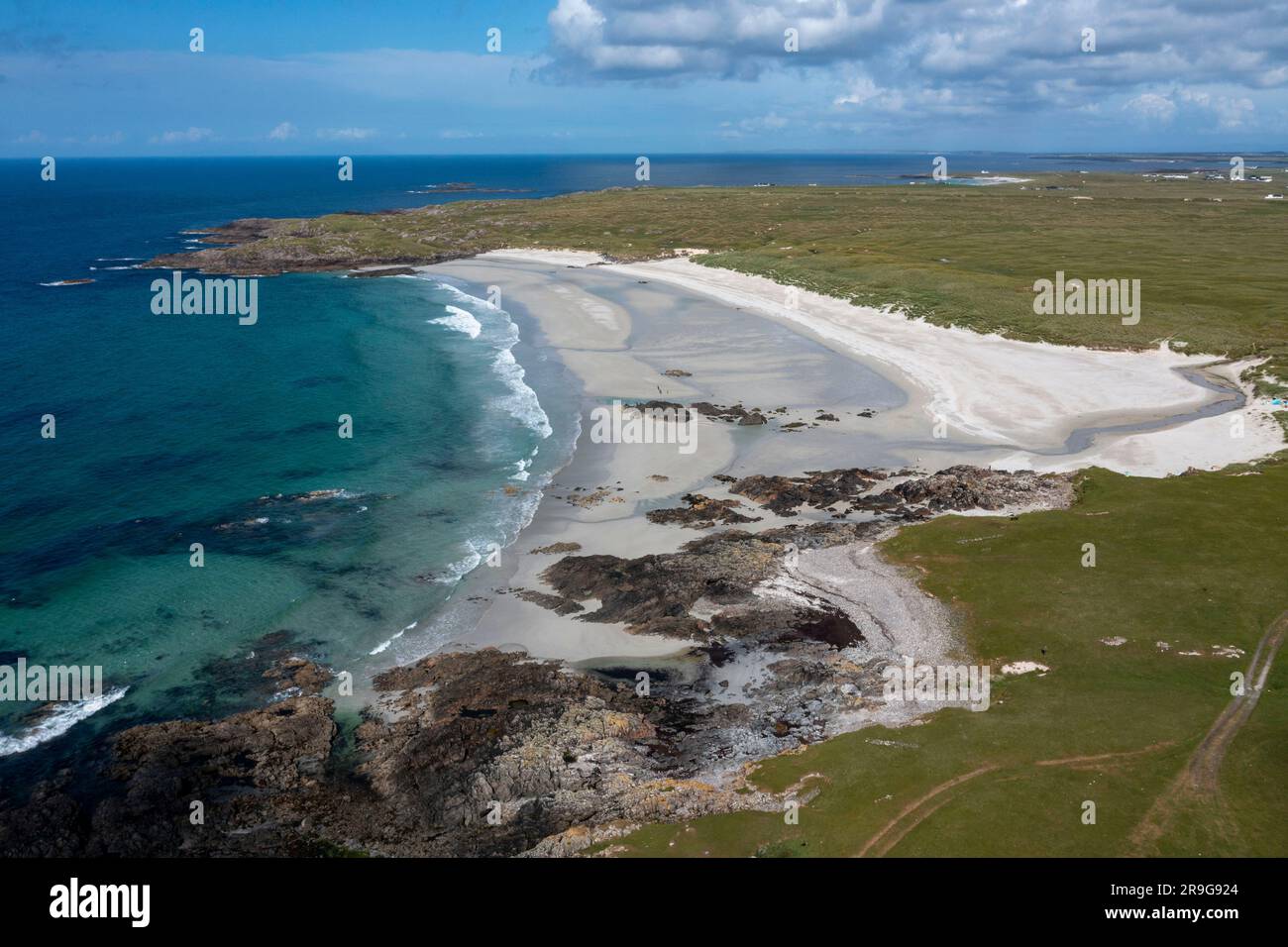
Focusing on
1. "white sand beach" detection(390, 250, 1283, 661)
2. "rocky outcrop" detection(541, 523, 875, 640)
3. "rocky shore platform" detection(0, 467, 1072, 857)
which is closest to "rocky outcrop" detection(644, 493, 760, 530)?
"white sand beach" detection(390, 250, 1283, 661)

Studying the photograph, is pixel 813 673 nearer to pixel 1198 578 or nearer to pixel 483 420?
pixel 1198 578

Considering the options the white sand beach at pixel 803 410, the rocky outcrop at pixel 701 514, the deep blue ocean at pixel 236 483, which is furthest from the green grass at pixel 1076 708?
the deep blue ocean at pixel 236 483

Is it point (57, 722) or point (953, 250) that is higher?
point (953, 250)

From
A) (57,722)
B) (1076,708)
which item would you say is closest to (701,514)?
(1076,708)

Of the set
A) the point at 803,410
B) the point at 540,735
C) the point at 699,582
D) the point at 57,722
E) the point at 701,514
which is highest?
the point at 803,410

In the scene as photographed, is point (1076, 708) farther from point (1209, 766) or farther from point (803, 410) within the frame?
point (803, 410)
